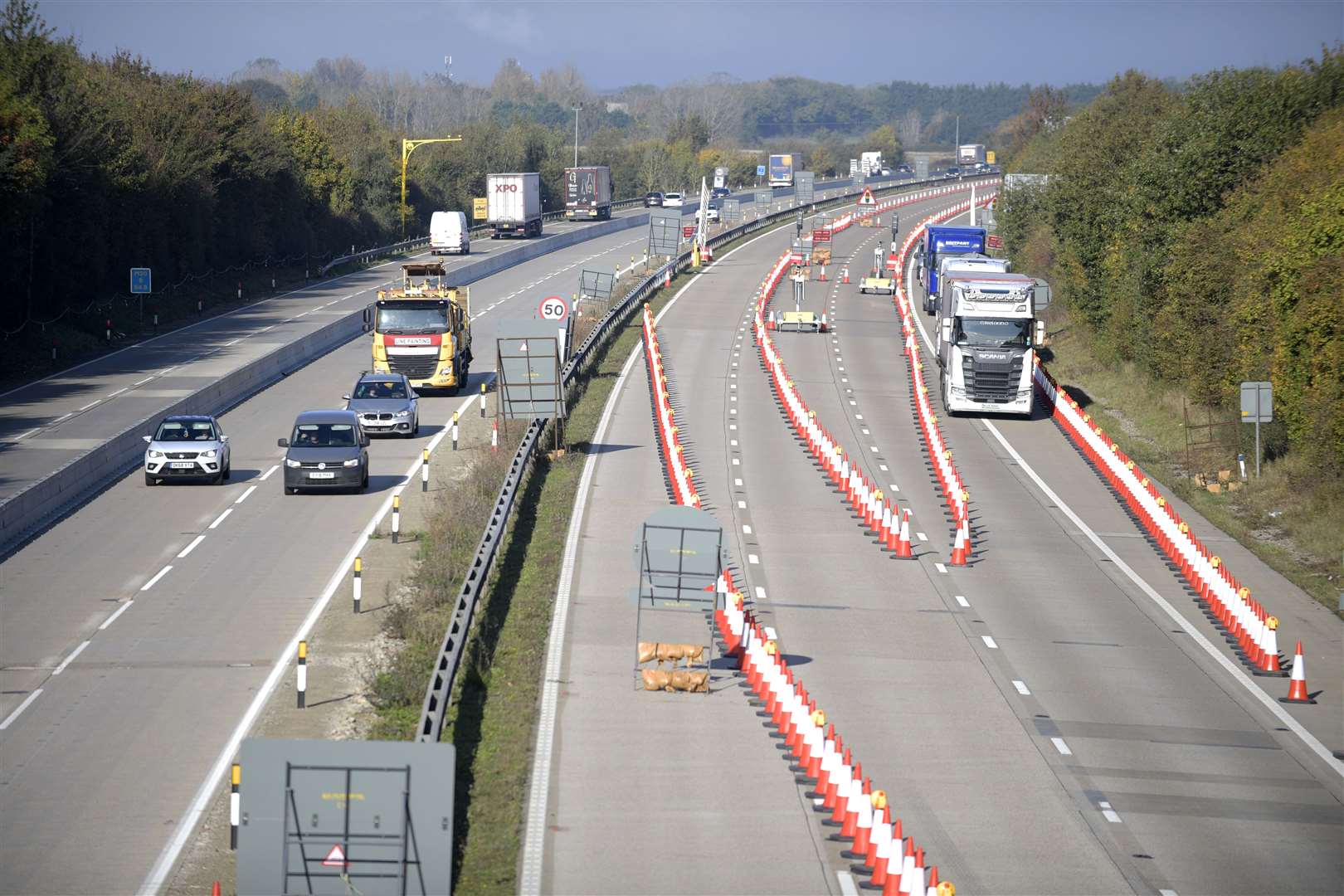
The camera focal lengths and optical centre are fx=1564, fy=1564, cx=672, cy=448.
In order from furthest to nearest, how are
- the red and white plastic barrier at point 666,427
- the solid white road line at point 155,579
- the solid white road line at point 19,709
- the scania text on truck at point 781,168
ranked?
the scania text on truck at point 781,168
the red and white plastic barrier at point 666,427
the solid white road line at point 155,579
the solid white road line at point 19,709

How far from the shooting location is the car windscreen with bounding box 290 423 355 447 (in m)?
33.0

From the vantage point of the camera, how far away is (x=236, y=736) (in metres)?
18.3

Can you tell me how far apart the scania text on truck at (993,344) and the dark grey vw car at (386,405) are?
563 inches

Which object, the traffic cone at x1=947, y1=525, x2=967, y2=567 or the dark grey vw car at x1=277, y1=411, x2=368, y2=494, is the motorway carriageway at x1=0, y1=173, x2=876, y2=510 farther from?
the traffic cone at x1=947, y1=525, x2=967, y2=567

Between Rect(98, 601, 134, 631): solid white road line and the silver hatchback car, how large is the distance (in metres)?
9.26

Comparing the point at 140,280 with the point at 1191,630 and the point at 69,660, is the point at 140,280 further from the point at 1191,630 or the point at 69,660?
the point at 1191,630

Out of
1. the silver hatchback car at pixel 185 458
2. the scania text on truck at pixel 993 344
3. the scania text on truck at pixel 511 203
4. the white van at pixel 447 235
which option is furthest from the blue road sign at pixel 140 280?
the scania text on truck at pixel 511 203

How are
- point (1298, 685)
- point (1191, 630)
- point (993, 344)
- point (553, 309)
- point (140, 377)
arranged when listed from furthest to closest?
point (140, 377), point (553, 309), point (993, 344), point (1191, 630), point (1298, 685)

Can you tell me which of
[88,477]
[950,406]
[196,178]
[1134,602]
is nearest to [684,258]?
[196,178]

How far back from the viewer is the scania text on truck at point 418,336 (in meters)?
44.2

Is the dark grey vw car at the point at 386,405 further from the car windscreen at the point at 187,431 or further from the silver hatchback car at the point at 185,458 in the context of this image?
the silver hatchback car at the point at 185,458

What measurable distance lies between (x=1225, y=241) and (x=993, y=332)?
6.18m

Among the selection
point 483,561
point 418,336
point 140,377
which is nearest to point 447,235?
point 140,377

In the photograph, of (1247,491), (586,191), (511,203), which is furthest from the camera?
(586,191)
